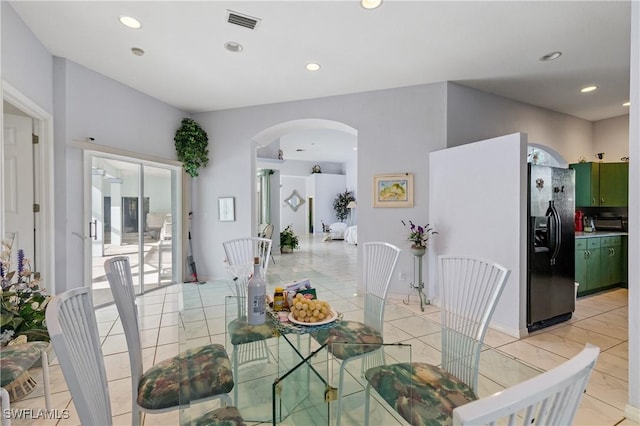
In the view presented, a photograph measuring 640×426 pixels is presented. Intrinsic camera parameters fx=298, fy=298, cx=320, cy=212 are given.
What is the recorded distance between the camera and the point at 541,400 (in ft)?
1.85

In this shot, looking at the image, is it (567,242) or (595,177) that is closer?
(567,242)

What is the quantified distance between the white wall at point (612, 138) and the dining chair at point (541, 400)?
713 centimetres

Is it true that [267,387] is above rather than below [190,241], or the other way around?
below

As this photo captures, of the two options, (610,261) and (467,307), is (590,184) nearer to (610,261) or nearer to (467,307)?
(610,261)

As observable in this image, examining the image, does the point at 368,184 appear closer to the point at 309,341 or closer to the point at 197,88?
the point at 197,88

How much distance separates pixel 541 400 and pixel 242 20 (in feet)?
10.4

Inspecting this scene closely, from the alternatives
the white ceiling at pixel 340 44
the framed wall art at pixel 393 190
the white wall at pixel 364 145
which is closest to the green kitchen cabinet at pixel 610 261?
the white ceiling at pixel 340 44

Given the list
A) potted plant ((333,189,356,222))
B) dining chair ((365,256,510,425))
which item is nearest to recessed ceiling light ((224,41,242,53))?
dining chair ((365,256,510,425))

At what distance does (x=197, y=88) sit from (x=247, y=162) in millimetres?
1309

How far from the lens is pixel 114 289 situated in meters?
1.54

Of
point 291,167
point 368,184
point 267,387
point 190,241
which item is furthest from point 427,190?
point 291,167

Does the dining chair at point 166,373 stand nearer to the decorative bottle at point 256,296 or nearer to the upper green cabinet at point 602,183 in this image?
the decorative bottle at point 256,296

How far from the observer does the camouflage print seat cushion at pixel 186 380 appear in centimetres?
137

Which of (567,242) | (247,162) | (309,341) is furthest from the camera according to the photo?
(247,162)
